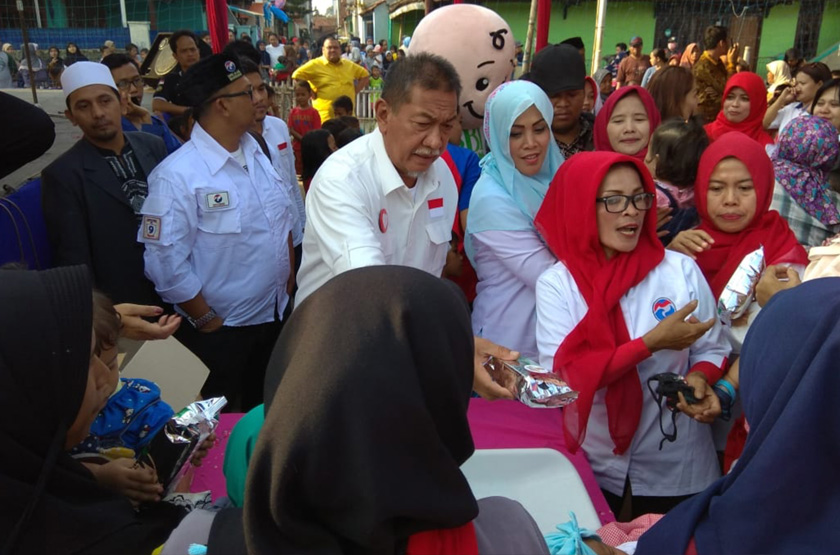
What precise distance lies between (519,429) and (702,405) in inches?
24.1

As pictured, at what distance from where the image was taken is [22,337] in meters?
1.10

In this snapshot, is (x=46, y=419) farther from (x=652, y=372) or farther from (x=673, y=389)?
(x=652, y=372)

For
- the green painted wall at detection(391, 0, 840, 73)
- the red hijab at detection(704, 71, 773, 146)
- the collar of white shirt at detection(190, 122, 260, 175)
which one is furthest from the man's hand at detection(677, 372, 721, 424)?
the green painted wall at detection(391, 0, 840, 73)

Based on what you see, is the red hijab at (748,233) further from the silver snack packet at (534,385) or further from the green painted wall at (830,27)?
the green painted wall at (830,27)

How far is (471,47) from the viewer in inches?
141

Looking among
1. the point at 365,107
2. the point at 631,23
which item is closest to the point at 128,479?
the point at 365,107

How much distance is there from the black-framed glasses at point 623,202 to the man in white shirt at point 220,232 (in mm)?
1510

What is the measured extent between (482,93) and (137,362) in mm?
2426

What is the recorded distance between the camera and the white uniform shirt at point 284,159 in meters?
3.70

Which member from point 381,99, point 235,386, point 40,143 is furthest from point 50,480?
point 40,143

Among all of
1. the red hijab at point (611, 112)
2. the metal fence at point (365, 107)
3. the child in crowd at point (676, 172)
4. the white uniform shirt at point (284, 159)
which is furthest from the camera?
the metal fence at point (365, 107)

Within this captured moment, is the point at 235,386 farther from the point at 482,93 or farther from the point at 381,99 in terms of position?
the point at 482,93

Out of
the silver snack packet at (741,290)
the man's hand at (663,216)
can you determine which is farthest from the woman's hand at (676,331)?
the man's hand at (663,216)

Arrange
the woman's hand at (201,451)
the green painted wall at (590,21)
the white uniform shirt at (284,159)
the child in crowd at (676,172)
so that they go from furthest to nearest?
the green painted wall at (590,21) → the white uniform shirt at (284,159) → the child in crowd at (676,172) → the woman's hand at (201,451)
